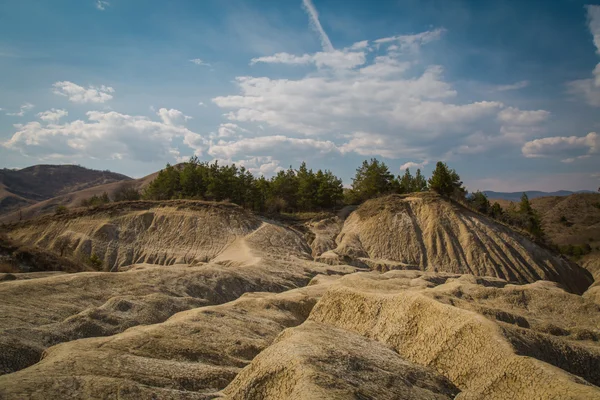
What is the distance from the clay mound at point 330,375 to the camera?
6895 mm

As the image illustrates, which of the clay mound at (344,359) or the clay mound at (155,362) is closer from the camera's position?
the clay mound at (344,359)

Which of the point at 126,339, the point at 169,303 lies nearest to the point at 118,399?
the point at 126,339

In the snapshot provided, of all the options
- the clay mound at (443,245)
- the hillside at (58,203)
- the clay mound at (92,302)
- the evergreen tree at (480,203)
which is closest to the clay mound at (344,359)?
the clay mound at (92,302)

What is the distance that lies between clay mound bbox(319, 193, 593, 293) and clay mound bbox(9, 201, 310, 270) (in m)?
9.44

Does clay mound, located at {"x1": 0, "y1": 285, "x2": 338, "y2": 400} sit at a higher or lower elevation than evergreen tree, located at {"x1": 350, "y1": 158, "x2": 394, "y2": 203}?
lower

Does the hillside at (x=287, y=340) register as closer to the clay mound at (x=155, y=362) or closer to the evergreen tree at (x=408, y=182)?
the clay mound at (x=155, y=362)

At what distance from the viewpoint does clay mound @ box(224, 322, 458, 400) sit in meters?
6.89

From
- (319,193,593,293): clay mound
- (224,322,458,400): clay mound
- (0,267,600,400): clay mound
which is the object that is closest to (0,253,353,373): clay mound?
(0,267,600,400): clay mound

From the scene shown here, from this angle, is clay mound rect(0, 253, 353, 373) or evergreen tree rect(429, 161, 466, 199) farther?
evergreen tree rect(429, 161, 466, 199)

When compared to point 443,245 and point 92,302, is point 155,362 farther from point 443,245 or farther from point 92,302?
point 443,245

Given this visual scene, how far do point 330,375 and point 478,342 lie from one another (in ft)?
12.5

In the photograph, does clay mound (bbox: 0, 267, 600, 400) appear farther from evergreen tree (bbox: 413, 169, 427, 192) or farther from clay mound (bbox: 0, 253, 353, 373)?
evergreen tree (bbox: 413, 169, 427, 192)

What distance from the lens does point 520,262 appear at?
5300 centimetres

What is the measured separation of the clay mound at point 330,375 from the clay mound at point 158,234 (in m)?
39.3
